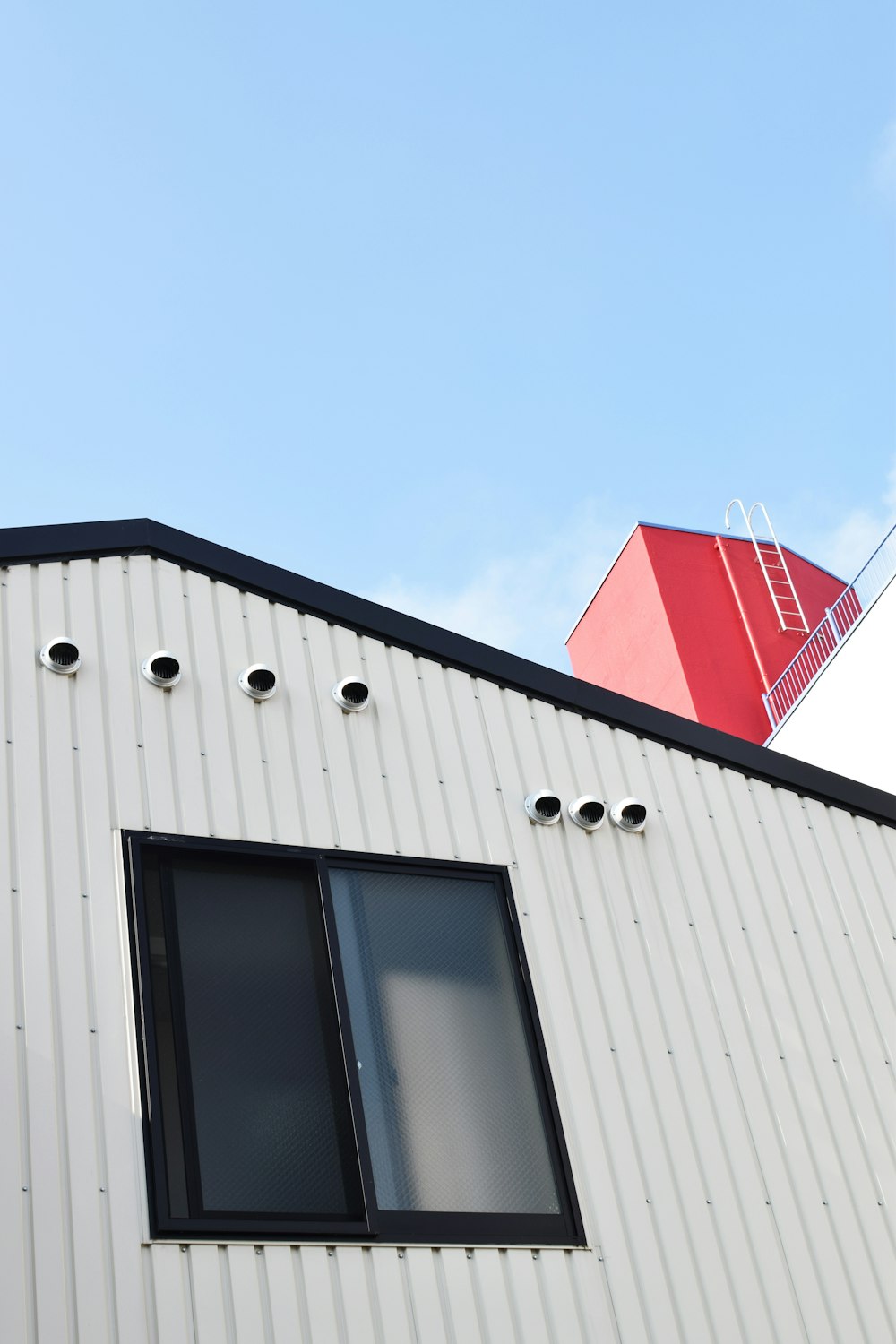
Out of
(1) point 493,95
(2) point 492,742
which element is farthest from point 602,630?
(2) point 492,742

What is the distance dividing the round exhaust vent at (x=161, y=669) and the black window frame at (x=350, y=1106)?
2.52 ft

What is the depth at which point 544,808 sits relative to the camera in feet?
20.2

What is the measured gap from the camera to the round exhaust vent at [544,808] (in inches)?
242

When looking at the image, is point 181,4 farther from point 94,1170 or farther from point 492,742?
point 94,1170

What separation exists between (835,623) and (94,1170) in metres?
18.9

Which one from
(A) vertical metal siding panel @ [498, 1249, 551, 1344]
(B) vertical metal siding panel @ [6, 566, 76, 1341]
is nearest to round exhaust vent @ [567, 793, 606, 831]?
(A) vertical metal siding panel @ [498, 1249, 551, 1344]

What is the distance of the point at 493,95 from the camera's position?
12938 mm

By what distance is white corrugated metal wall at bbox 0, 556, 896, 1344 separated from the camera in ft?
14.7


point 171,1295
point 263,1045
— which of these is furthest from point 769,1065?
point 171,1295

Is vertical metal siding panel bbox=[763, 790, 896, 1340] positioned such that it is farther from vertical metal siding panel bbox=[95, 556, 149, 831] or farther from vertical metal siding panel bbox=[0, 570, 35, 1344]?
vertical metal siding panel bbox=[0, 570, 35, 1344]

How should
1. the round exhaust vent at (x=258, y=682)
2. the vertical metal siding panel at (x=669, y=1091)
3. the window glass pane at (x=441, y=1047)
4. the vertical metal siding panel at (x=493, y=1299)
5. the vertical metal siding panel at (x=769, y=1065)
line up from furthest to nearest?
the round exhaust vent at (x=258, y=682) < the vertical metal siding panel at (x=769, y=1065) < the vertical metal siding panel at (x=669, y=1091) < the window glass pane at (x=441, y=1047) < the vertical metal siding panel at (x=493, y=1299)

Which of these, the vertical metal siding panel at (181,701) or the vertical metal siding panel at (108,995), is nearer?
the vertical metal siding panel at (108,995)

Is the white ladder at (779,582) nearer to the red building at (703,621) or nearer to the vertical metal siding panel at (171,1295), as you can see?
the red building at (703,621)

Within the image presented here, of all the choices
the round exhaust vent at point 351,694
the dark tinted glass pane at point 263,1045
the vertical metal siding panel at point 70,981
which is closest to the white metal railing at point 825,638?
the round exhaust vent at point 351,694
